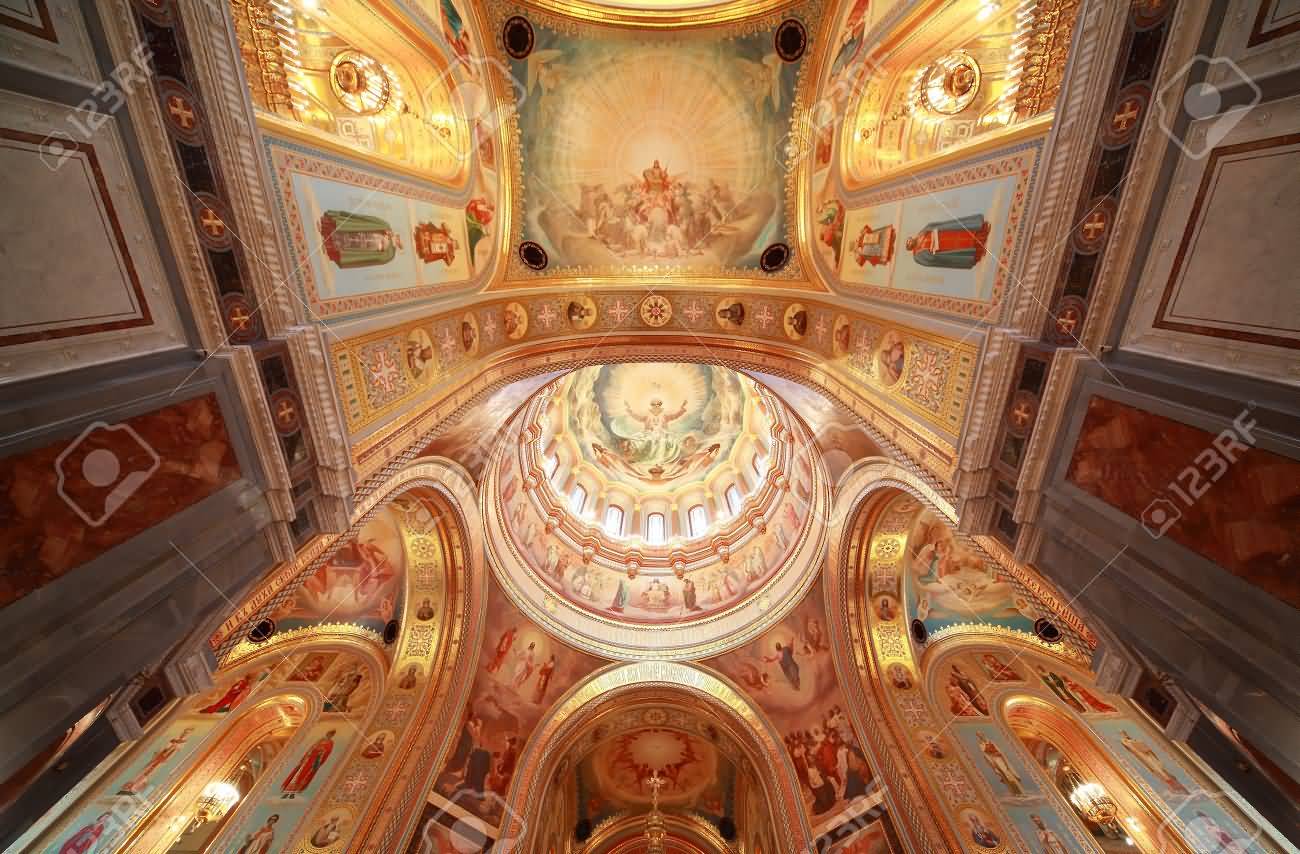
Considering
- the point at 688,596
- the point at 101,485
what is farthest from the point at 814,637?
the point at 101,485

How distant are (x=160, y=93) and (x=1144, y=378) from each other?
8826 millimetres

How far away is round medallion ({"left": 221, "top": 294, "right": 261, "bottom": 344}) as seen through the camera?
4.45 m

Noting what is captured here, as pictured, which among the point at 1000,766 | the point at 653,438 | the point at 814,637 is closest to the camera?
the point at 1000,766

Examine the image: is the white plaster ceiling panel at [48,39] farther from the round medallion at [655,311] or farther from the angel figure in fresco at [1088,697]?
the angel figure in fresco at [1088,697]

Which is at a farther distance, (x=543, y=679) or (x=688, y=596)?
(x=688, y=596)

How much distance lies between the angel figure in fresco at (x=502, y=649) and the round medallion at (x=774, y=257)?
1190cm

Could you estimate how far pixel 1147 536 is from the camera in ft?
12.4

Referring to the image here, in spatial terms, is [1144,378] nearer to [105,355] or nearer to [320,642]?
[105,355]

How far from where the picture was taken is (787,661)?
12.9m

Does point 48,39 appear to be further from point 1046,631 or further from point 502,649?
point 1046,631

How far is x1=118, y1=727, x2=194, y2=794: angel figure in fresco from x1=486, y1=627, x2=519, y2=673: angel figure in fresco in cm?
584

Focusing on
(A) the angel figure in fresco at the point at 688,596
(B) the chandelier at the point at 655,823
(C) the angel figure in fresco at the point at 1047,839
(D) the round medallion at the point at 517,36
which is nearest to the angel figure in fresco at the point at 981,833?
(C) the angel figure in fresco at the point at 1047,839

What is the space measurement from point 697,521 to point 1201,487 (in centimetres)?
1499

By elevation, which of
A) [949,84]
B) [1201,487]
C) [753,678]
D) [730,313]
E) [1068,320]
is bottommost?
[753,678]
